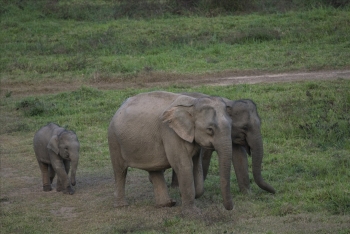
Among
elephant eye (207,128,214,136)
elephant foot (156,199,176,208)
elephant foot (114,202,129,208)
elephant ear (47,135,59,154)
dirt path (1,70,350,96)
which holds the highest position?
elephant eye (207,128,214,136)

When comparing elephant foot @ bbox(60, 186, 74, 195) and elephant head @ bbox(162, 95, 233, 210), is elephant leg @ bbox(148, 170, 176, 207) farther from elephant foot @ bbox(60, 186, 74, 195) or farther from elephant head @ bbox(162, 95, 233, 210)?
elephant foot @ bbox(60, 186, 74, 195)

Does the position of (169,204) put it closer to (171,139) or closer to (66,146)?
(171,139)

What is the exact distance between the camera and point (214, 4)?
21484mm

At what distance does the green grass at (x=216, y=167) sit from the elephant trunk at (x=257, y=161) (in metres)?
0.13

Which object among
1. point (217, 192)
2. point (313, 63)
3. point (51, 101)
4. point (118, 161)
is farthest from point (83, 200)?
point (313, 63)

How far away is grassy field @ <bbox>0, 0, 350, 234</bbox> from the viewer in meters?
7.90

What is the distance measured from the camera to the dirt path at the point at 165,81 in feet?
50.5

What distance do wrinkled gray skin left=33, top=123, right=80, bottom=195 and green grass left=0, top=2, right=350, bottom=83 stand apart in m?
6.68

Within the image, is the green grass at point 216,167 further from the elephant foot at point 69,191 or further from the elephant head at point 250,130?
the elephant head at point 250,130

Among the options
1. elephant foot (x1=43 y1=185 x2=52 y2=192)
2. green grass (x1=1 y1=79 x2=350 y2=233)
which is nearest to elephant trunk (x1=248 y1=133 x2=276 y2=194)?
green grass (x1=1 y1=79 x2=350 y2=233)

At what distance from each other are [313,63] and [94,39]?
5911 mm

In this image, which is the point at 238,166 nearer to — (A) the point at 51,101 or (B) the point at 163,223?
(B) the point at 163,223

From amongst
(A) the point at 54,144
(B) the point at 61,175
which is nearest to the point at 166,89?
(A) the point at 54,144

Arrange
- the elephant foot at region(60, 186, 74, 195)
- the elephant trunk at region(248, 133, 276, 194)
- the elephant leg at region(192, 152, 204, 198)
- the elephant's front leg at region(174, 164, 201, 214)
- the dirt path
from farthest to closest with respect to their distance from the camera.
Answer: the dirt path, the elephant foot at region(60, 186, 74, 195), the elephant trunk at region(248, 133, 276, 194), the elephant leg at region(192, 152, 204, 198), the elephant's front leg at region(174, 164, 201, 214)
